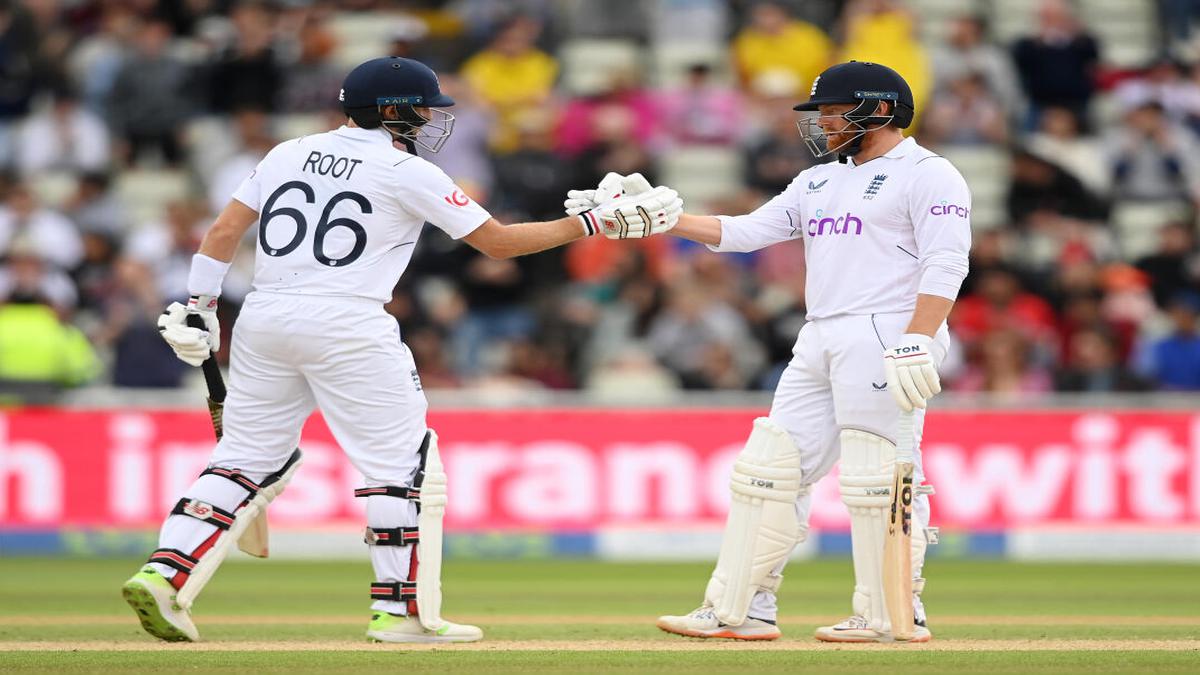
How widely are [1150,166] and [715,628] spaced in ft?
29.7

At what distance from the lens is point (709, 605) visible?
7059 millimetres

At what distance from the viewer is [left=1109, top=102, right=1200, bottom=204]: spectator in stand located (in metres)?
14.8

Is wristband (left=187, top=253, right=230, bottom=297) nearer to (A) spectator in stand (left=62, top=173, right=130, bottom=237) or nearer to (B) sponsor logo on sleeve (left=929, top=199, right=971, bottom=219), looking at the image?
(B) sponsor logo on sleeve (left=929, top=199, right=971, bottom=219)

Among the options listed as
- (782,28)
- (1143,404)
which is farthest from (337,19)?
(1143,404)

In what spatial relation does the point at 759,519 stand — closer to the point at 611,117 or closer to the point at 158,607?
the point at 158,607

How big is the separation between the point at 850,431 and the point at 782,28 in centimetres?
886

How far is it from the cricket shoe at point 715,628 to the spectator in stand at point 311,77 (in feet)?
28.7

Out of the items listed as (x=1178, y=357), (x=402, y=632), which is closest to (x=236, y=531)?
→ (x=402, y=632)

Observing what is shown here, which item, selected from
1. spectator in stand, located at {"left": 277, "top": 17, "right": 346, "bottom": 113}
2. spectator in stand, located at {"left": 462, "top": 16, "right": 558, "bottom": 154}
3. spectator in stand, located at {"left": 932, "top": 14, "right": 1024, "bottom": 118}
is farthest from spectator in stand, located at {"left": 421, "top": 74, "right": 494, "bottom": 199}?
spectator in stand, located at {"left": 932, "top": 14, "right": 1024, "bottom": 118}

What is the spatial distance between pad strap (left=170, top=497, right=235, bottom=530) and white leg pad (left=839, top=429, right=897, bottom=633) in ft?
7.27

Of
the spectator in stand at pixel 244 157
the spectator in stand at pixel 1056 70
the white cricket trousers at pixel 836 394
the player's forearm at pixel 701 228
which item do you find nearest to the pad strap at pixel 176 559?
the white cricket trousers at pixel 836 394

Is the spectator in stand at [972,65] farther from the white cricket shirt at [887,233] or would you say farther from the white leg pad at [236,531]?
the white leg pad at [236,531]

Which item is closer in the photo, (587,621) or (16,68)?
(587,621)

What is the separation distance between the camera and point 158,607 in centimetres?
659
